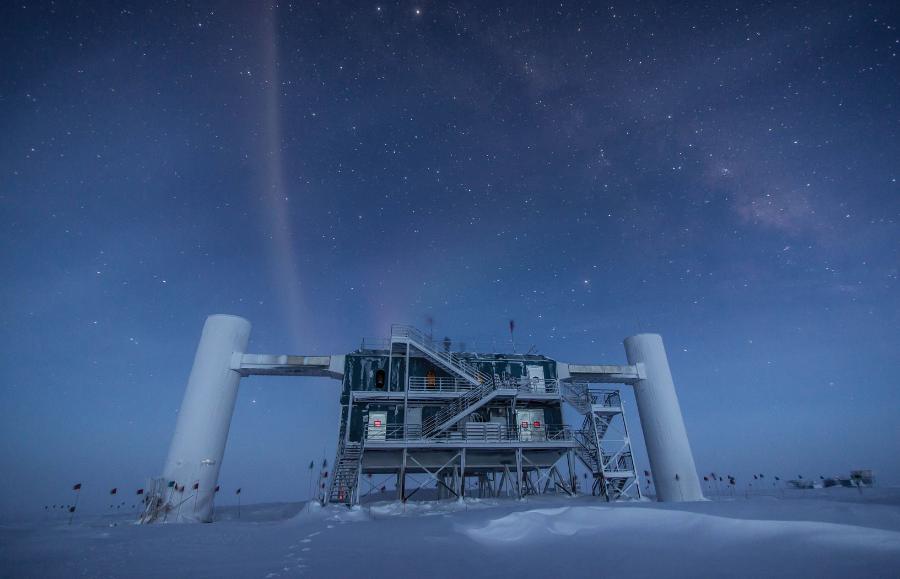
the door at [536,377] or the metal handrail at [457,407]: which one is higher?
the door at [536,377]

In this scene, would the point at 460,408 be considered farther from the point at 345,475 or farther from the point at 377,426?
the point at 345,475

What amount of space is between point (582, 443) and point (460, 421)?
8.53 metres

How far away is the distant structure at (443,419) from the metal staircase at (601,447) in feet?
0.24

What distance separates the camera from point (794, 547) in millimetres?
4812

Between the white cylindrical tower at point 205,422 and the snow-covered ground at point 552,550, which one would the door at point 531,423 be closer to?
the snow-covered ground at point 552,550

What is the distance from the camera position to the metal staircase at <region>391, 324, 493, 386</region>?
27.1 meters

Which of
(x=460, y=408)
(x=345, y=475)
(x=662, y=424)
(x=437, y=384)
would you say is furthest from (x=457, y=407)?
(x=662, y=424)

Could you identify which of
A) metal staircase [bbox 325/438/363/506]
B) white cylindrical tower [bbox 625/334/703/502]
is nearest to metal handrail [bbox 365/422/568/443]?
metal staircase [bbox 325/438/363/506]

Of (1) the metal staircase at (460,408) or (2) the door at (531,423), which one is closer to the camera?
(1) the metal staircase at (460,408)

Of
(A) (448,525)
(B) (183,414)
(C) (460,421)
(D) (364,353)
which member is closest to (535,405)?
(C) (460,421)

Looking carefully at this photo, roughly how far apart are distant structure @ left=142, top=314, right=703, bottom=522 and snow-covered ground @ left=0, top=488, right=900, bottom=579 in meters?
14.8

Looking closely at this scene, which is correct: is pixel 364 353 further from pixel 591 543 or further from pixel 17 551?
pixel 591 543

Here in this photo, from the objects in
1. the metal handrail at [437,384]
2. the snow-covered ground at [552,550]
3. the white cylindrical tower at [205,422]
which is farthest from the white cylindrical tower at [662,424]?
the white cylindrical tower at [205,422]

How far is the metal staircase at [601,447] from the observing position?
82.2ft
